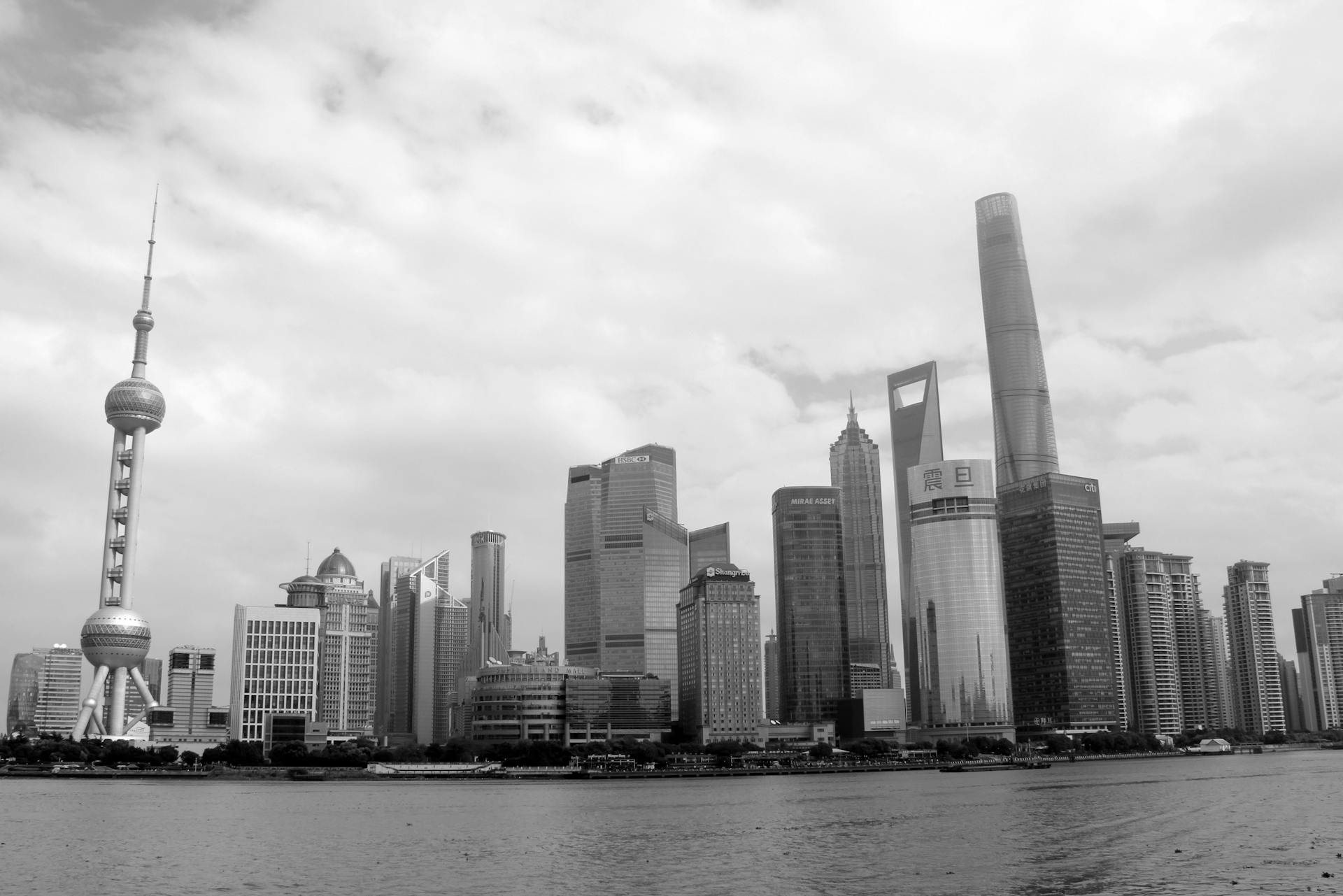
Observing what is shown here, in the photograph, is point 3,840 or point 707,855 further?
point 3,840

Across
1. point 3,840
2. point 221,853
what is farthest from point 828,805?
point 3,840

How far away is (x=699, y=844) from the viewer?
106 m

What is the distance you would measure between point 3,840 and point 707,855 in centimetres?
6111

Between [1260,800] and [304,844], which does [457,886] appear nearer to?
[304,844]

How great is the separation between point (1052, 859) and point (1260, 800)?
6606 centimetres

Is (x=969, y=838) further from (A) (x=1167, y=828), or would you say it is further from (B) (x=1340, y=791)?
(B) (x=1340, y=791)

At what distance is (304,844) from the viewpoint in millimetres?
108938

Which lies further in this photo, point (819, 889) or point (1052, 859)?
point (1052, 859)

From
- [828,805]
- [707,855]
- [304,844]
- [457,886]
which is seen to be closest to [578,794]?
[828,805]

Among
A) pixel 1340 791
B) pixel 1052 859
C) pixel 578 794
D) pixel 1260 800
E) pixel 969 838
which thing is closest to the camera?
pixel 1052 859

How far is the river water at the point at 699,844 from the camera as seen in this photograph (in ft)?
267

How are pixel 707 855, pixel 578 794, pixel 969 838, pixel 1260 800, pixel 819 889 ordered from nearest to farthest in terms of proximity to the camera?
pixel 819 889 < pixel 707 855 < pixel 969 838 < pixel 1260 800 < pixel 578 794

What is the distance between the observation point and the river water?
267ft

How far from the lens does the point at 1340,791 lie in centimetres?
15575
